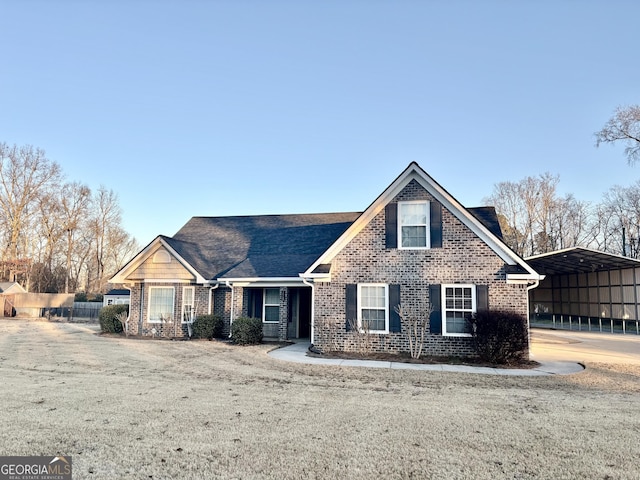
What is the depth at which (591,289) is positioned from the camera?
102 ft

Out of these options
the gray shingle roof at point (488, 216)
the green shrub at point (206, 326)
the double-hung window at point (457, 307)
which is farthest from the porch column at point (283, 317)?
the gray shingle roof at point (488, 216)

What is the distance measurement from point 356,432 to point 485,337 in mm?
7729

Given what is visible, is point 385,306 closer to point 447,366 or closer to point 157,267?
point 447,366

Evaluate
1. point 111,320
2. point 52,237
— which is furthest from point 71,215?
point 111,320

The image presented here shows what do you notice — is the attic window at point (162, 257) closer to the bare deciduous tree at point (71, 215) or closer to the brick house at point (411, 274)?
the brick house at point (411, 274)

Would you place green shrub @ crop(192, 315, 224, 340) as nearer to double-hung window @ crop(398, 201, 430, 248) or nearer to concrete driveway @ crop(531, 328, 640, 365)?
double-hung window @ crop(398, 201, 430, 248)

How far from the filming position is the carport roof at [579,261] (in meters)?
23.9

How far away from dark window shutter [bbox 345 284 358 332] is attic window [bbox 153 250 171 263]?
8520mm

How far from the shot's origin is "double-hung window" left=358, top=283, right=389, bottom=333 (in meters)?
14.0

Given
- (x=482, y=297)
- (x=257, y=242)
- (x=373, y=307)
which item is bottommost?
(x=373, y=307)

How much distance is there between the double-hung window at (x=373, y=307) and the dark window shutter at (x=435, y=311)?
135 cm

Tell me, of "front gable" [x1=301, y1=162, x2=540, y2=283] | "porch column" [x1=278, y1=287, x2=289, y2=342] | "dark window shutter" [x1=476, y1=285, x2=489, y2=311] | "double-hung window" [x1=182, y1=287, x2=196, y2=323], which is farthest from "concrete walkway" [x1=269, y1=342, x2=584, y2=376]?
"double-hung window" [x1=182, y1=287, x2=196, y2=323]

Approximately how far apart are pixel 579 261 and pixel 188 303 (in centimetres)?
2335

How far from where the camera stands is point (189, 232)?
23438 mm
